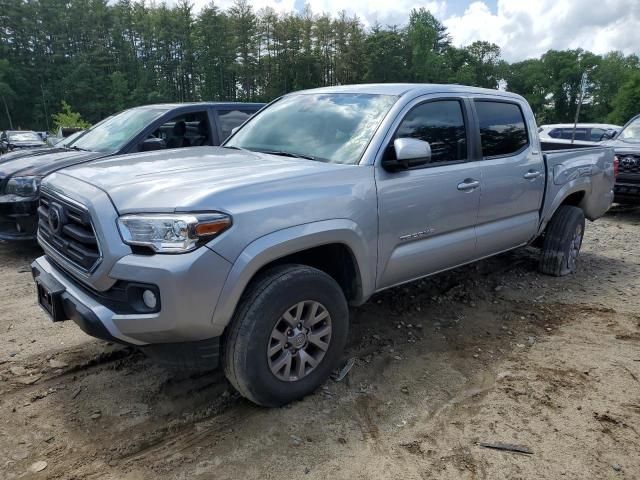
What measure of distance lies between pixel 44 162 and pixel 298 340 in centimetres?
463

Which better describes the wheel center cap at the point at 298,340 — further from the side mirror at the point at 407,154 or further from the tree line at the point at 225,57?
the tree line at the point at 225,57

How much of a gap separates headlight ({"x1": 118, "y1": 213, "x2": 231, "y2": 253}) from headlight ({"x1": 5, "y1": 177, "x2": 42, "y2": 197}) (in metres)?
3.82

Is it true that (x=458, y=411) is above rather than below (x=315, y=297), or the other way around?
below

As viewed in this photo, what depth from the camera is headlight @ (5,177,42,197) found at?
5.43m

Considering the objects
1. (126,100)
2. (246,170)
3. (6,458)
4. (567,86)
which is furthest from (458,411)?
(567,86)

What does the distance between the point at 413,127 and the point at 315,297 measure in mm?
1520

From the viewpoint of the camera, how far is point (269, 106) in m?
4.31

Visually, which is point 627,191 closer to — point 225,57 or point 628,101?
point 628,101

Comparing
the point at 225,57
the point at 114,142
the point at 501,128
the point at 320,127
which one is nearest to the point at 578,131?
the point at 501,128

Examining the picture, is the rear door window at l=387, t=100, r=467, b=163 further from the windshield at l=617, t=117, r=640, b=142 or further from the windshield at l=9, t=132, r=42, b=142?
the windshield at l=9, t=132, r=42, b=142

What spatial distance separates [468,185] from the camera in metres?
3.72

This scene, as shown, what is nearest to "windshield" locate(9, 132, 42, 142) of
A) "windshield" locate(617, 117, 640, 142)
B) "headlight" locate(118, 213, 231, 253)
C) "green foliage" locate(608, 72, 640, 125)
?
"windshield" locate(617, 117, 640, 142)

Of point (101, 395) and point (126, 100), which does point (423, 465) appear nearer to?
point (101, 395)

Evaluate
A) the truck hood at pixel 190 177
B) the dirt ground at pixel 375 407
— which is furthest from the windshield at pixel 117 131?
the truck hood at pixel 190 177
